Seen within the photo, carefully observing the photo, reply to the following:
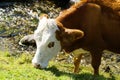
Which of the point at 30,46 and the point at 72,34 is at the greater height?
the point at 72,34

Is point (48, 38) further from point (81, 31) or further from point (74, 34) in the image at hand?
point (81, 31)

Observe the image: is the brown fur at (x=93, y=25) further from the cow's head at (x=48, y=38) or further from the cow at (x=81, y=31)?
the cow's head at (x=48, y=38)

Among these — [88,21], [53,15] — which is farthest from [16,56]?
[53,15]

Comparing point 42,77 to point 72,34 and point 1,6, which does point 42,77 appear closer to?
point 72,34

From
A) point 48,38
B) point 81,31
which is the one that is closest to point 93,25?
point 81,31

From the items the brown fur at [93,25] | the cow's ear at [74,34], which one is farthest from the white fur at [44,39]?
the brown fur at [93,25]

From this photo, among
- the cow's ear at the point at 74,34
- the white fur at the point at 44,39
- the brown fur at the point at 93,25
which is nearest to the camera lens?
the white fur at the point at 44,39

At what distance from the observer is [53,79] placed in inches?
329

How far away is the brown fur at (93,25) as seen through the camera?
9.44m

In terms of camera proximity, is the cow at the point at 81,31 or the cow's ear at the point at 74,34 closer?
the cow at the point at 81,31

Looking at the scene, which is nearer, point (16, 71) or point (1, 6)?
point (16, 71)

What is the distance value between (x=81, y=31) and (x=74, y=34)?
0.20 metres

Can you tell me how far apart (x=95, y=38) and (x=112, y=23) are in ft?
2.41

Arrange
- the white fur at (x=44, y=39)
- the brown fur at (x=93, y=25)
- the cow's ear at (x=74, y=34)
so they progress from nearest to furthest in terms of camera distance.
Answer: the white fur at (x=44, y=39), the cow's ear at (x=74, y=34), the brown fur at (x=93, y=25)
